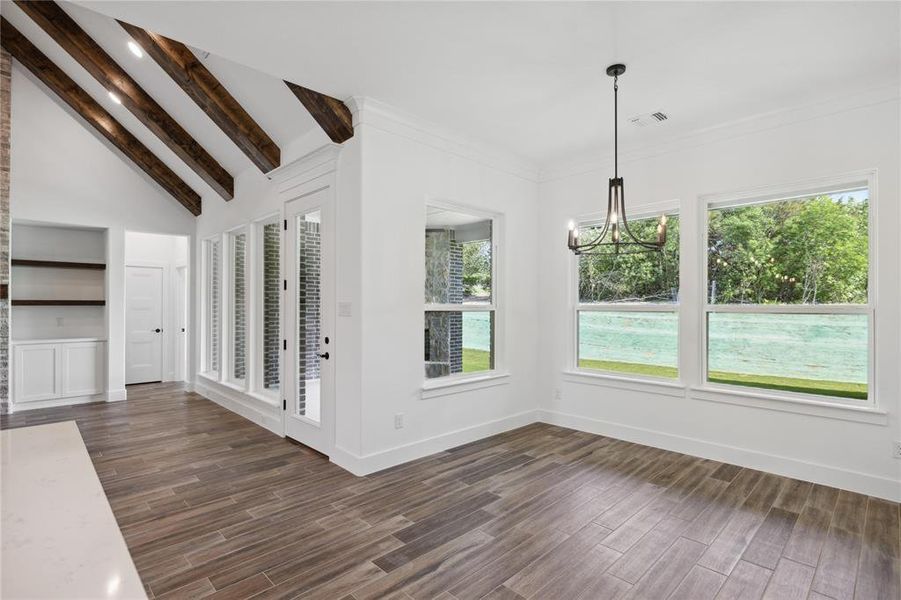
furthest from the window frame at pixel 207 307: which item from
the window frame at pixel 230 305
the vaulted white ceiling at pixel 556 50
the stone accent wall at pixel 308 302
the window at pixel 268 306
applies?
the vaulted white ceiling at pixel 556 50

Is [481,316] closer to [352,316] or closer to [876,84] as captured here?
[352,316]

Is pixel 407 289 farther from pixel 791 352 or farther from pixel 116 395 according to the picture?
pixel 116 395

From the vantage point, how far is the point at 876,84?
10.6 feet

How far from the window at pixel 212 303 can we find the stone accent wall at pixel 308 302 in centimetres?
240

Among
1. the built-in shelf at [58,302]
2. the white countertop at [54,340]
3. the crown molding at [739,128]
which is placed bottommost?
the white countertop at [54,340]

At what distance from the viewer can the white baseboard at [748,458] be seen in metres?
3.23

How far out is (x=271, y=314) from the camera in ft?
16.8

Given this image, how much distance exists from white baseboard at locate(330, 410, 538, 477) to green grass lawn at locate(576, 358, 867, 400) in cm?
71

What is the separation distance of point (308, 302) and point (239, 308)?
1853mm

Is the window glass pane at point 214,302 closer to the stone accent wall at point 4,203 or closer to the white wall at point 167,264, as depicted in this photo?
the white wall at point 167,264

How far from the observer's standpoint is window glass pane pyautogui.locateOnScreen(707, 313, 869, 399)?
342 cm

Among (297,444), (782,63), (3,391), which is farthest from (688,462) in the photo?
(3,391)

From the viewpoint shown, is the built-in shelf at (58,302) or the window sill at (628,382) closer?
the window sill at (628,382)

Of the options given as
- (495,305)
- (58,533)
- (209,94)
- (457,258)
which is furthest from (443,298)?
(58,533)
